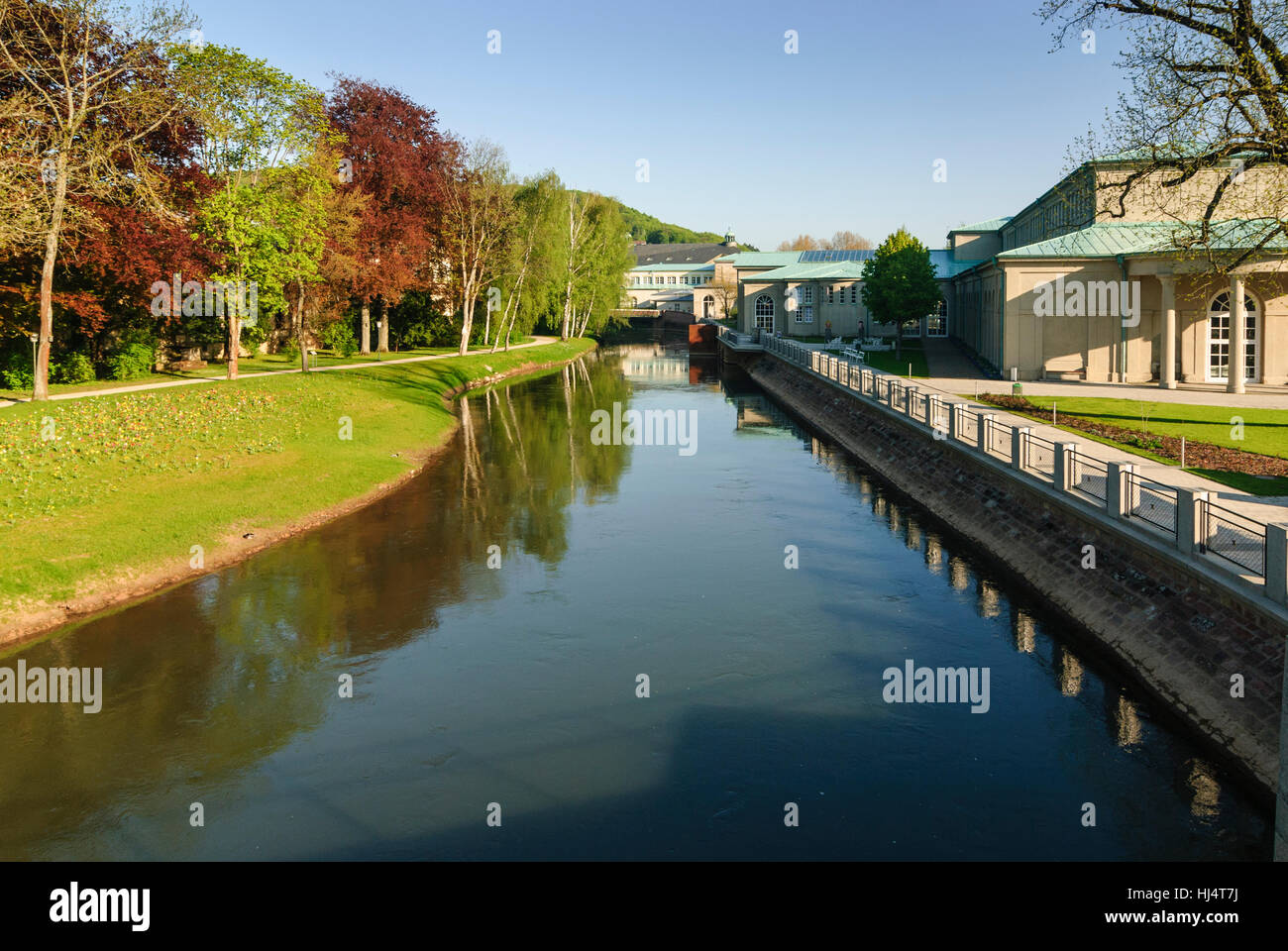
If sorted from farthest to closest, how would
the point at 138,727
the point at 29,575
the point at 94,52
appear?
the point at 94,52
the point at 29,575
the point at 138,727

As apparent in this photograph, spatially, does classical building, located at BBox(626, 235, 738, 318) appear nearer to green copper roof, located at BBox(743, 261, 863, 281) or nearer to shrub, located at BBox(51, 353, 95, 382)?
green copper roof, located at BBox(743, 261, 863, 281)

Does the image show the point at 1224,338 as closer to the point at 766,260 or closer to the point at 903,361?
the point at 903,361

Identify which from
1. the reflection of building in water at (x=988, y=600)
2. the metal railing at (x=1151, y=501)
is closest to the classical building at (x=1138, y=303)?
the reflection of building in water at (x=988, y=600)

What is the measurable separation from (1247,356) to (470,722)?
36.2 metres

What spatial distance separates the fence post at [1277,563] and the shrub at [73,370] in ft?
123

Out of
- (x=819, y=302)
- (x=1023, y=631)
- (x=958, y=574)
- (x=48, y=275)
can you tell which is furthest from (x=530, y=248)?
(x=1023, y=631)

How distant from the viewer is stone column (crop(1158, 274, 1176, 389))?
Result: 37.6 meters

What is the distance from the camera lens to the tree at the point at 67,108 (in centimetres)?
2933

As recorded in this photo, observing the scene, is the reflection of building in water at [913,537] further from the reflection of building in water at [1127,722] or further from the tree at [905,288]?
the tree at [905,288]

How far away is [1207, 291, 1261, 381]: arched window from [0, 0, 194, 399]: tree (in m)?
37.7

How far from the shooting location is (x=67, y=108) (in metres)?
30.8

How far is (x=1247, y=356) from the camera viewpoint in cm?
3847
